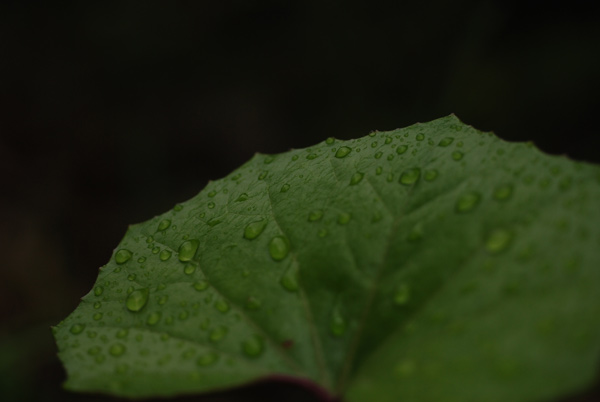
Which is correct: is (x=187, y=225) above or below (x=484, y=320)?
above

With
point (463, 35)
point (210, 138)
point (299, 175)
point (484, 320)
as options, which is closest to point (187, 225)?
point (299, 175)

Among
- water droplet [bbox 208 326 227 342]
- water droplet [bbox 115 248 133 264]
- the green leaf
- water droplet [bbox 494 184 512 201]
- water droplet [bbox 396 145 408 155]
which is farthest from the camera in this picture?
water droplet [bbox 115 248 133 264]

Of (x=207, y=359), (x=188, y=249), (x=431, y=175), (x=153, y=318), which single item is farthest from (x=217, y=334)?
(x=431, y=175)

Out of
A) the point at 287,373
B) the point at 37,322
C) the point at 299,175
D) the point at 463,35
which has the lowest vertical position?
the point at 37,322

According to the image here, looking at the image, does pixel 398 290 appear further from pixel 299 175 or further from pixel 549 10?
pixel 549 10

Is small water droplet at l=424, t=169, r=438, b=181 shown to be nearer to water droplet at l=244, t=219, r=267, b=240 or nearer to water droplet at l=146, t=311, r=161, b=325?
water droplet at l=244, t=219, r=267, b=240

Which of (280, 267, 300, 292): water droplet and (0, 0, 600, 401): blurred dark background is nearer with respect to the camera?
(280, 267, 300, 292): water droplet

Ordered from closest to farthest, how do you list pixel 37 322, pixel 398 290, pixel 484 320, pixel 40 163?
pixel 484 320, pixel 398 290, pixel 37 322, pixel 40 163

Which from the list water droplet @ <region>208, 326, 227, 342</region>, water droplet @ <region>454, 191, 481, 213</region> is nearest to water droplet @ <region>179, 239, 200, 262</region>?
water droplet @ <region>208, 326, 227, 342</region>
